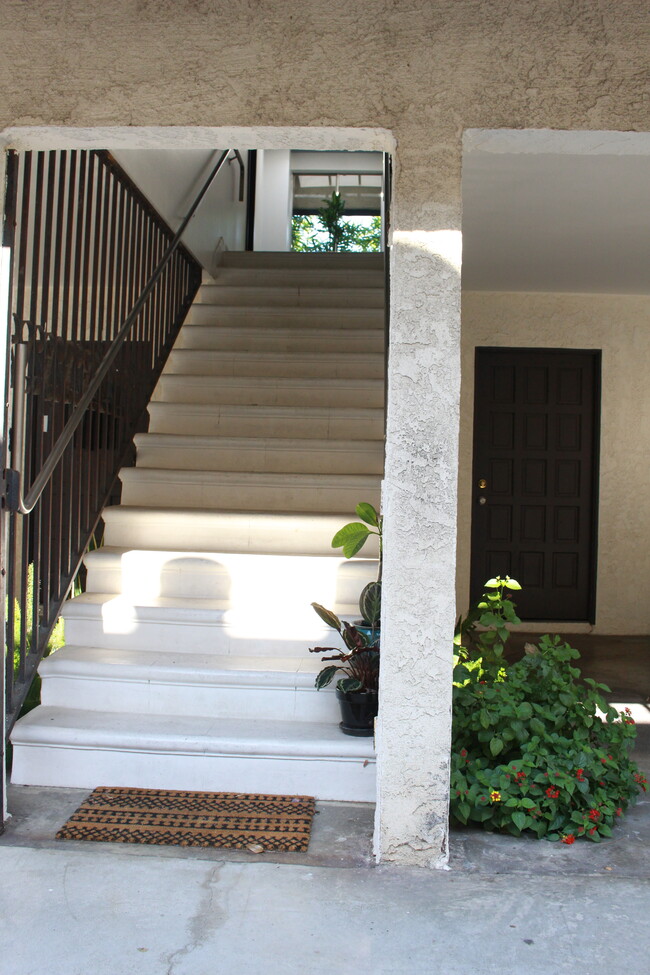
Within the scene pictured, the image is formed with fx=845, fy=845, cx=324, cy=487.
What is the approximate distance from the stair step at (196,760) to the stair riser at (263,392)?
2.52 metres

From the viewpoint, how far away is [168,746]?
9.98 ft

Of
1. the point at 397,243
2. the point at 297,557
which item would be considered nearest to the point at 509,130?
the point at 397,243

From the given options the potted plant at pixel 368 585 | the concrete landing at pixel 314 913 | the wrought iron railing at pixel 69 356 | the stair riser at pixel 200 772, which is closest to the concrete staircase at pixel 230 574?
the stair riser at pixel 200 772

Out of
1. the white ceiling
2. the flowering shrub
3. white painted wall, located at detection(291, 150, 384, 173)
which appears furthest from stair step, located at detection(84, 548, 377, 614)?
white painted wall, located at detection(291, 150, 384, 173)

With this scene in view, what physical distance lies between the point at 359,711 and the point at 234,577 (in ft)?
3.30

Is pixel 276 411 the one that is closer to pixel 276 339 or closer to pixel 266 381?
pixel 266 381

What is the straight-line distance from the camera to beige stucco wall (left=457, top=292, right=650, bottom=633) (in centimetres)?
614

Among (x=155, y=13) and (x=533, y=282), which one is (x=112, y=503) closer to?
(x=155, y=13)

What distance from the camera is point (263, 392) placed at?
5227mm

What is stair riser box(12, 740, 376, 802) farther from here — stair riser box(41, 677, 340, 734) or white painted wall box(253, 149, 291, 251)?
white painted wall box(253, 149, 291, 251)

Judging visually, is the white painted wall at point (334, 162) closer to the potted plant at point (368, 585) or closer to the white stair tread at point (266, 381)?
the white stair tread at point (266, 381)

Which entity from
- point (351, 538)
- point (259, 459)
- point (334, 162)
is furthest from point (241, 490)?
point (334, 162)

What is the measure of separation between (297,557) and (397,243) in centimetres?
173

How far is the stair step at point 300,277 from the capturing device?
6422mm
